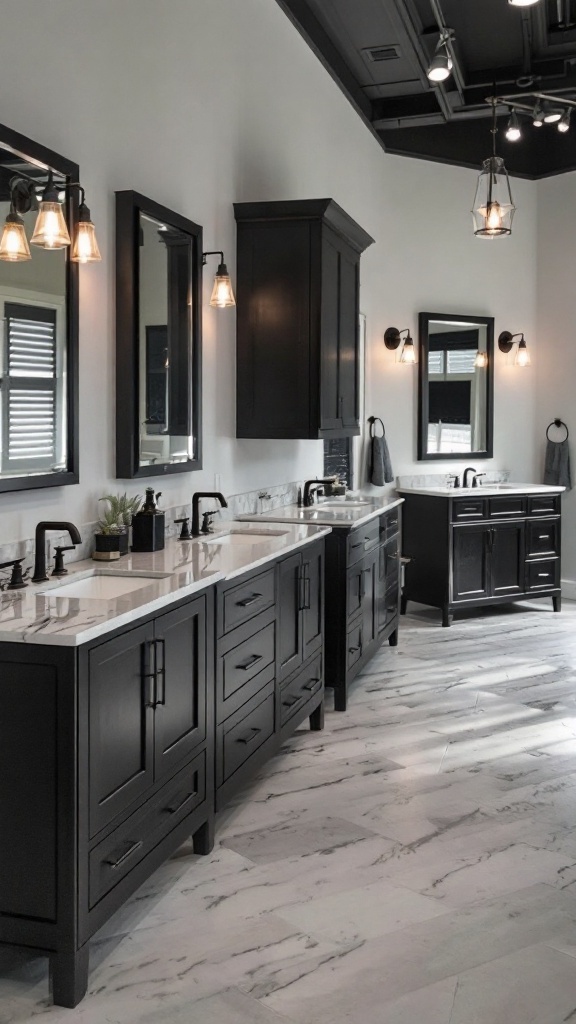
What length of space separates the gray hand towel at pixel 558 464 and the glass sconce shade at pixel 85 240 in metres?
5.37

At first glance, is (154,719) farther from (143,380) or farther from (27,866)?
(143,380)

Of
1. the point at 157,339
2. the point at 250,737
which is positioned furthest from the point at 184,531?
the point at 250,737

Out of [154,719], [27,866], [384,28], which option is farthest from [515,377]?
[27,866]

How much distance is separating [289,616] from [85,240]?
168 cm

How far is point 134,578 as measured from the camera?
2844mm

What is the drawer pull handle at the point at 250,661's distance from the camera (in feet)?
10.3

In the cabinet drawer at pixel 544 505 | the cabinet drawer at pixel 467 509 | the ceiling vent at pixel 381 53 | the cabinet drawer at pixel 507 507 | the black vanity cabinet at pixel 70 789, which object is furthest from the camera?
the cabinet drawer at pixel 544 505

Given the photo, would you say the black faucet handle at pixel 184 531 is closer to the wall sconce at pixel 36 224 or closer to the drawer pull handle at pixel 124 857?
the wall sconce at pixel 36 224

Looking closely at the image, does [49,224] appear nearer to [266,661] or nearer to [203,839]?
[266,661]

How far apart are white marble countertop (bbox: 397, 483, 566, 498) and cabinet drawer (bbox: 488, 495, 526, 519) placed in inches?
1.7

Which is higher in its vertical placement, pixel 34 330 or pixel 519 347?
pixel 519 347

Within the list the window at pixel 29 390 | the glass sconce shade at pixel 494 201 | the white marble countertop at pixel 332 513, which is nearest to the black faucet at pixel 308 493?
the white marble countertop at pixel 332 513

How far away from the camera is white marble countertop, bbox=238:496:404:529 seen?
4.40 meters

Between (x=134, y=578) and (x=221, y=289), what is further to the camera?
(x=221, y=289)
